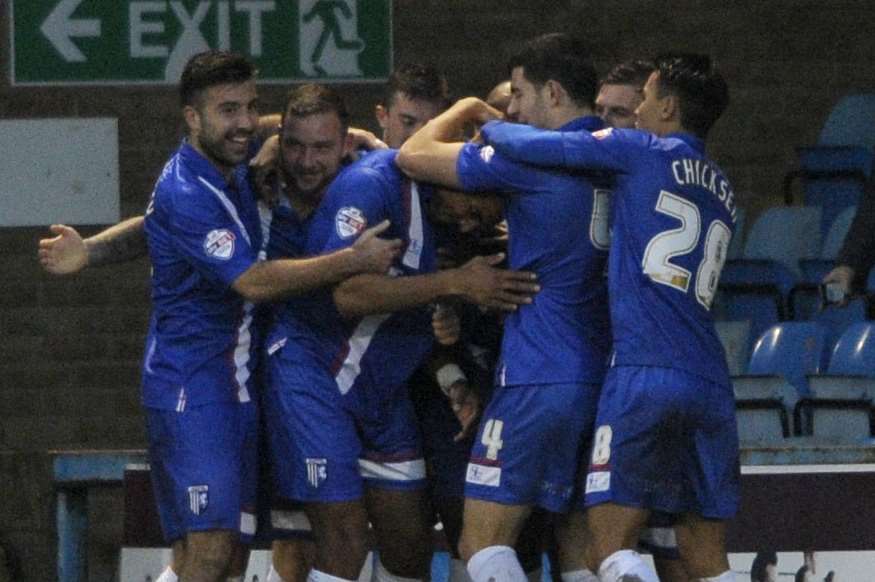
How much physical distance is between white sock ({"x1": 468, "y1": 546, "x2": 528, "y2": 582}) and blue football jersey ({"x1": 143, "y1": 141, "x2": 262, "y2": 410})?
2.48ft

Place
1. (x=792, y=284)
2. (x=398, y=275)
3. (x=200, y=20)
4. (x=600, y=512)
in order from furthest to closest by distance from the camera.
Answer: (x=200, y=20) < (x=792, y=284) < (x=398, y=275) < (x=600, y=512)

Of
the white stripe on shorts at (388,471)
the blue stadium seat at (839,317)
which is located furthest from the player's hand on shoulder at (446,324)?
the blue stadium seat at (839,317)

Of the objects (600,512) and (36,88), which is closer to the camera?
(600,512)

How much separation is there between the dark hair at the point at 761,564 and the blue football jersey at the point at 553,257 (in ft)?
4.35

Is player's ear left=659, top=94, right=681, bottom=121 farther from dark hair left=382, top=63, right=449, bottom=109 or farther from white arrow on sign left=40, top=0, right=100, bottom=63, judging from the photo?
white arrow on sign left=40, top=0, right=100, bottom=63

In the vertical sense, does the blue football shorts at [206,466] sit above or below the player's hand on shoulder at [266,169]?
below

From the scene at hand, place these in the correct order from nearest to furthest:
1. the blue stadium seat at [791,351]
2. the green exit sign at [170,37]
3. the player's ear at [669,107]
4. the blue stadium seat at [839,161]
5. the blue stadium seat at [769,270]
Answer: the player's ear at [669,107], the blue stadium seat at [791,351], the blue stadium seat at [769,270], the blue stadium seat at [839,161], the green exit sign at [170,37]

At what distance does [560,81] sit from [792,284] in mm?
4027

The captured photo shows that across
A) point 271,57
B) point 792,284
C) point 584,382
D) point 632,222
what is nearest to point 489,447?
point 584,382

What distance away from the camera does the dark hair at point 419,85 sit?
18.1 feet

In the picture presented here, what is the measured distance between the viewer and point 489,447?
16.0 ft

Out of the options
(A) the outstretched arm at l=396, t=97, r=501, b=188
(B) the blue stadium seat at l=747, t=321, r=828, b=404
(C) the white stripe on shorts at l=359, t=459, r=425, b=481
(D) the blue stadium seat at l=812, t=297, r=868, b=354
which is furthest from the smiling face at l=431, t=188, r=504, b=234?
(D) the blue stadium seat at l=812, t=297, r=868, b=354

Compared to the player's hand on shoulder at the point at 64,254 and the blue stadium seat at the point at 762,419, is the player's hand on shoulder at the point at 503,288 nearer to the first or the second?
the player's hand on shoulder at the point at 64,254

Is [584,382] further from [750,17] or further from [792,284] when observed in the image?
[750,17]
